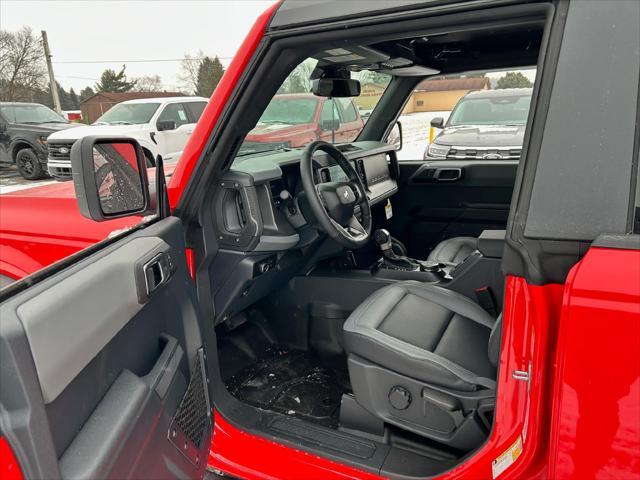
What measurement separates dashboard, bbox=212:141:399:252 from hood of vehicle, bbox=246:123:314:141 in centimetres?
8

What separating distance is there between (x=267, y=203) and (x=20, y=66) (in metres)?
20.7

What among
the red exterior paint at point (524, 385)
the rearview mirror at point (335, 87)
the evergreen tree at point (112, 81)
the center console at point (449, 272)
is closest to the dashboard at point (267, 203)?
the rearview mirror at point (335, 87)

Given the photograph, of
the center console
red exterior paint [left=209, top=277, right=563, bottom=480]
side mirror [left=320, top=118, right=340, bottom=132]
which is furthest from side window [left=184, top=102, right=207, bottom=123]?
red exterior paint [left=209, top=277, right=563, bottom=480]

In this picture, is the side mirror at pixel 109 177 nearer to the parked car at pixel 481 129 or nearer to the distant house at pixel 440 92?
the distant house at pixel 440 92

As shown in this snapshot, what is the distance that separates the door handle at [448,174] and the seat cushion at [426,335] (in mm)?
1544

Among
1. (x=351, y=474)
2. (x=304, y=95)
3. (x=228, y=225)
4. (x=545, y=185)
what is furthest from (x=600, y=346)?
(x=304, y=95)

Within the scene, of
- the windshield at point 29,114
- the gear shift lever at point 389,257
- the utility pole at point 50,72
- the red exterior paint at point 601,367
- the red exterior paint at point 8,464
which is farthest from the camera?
the utility pole at point 50,72

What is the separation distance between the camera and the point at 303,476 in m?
1.58

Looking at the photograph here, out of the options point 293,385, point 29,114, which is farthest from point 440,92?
point 29,114

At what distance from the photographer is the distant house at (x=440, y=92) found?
10.2 ft

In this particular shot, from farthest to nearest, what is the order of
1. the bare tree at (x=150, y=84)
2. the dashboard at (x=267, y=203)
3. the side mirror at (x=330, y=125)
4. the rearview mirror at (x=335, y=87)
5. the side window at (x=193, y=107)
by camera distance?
1. the bare tree at (x=150, y=84)
2. the side window at (x=193, y=107)
3. the side mirror at (x=330, y=125)
4. the rearview mirror at (x=335, y=87)
5. the dashboard at (x=267, y=203)

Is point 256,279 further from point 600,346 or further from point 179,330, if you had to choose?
point 600,346

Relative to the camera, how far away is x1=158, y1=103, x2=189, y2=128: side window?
9320 millimetres

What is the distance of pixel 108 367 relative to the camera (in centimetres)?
103
